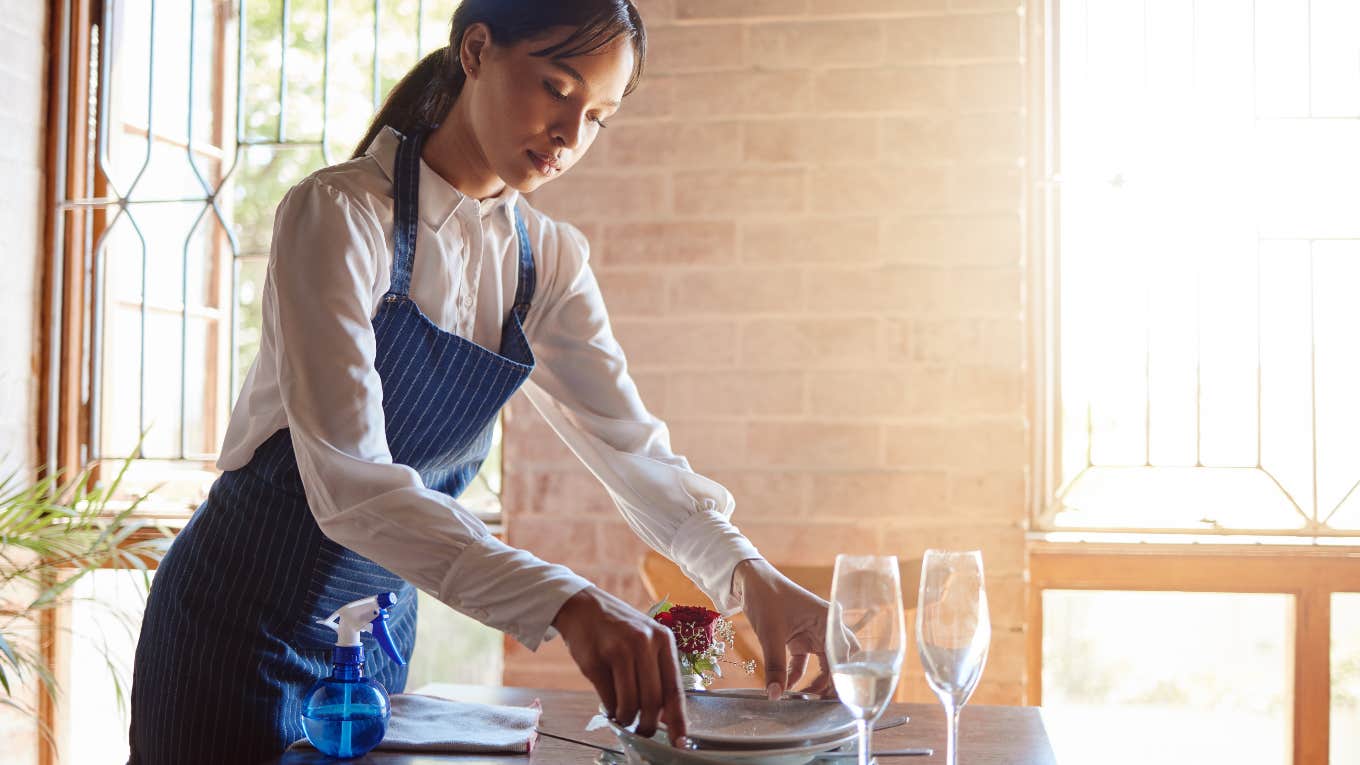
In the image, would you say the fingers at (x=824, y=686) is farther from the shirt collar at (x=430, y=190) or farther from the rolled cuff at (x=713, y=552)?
the shirt collar at (x=430, y=190)

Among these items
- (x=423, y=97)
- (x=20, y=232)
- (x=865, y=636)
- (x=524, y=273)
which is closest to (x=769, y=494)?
(x=524, y=273)

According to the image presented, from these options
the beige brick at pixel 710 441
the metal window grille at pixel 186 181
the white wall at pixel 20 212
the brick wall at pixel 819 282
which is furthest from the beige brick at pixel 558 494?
the white wall at pixel 20 212

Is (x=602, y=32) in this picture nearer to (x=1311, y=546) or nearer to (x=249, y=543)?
(x=249, y=543)

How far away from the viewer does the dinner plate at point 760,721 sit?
0.96 m

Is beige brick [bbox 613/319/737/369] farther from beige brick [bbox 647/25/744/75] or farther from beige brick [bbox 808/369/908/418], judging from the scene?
beige brick [bbox 647/25/744/75]

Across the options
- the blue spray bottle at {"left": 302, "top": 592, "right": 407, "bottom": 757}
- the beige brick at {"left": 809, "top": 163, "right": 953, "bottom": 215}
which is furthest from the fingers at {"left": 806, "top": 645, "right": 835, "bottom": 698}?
the beige brick at {"left": 809, "top": 163, "right": 953, "bottom": 215}

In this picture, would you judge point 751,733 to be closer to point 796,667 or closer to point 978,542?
point 796,667

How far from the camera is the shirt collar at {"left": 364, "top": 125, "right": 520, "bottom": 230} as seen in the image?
129cm

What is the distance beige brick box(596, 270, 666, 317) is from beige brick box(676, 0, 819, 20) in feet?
1.71

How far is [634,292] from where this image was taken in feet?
7.98

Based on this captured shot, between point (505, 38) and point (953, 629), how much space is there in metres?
0.75

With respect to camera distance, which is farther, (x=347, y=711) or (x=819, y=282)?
(x=819, y=282)

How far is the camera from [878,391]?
2.36 metres

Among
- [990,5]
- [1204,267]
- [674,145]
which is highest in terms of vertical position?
[990,5]
